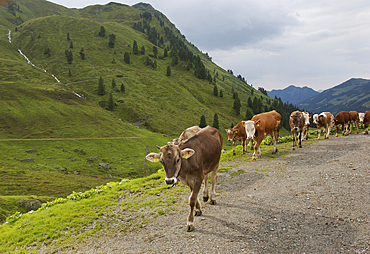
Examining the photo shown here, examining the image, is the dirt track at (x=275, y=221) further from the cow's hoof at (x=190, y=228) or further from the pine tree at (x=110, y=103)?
the pine tree at (x=110, y=103)

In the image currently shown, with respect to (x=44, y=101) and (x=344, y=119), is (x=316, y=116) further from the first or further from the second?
(x=44, y=101)

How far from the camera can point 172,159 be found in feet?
26.2

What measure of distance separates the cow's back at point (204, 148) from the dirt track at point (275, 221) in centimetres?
264

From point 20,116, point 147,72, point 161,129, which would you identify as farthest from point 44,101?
point 147,72

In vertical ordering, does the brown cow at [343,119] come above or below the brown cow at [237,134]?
above

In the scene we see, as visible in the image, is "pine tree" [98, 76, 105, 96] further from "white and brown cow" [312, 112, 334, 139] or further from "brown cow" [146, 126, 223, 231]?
"brown cow" [146, 126, 223, 231]

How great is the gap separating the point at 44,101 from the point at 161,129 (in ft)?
200

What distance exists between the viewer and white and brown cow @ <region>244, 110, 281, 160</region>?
19.0 m

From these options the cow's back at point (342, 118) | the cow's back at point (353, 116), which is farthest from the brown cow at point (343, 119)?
the cow's back at point (353, 116)

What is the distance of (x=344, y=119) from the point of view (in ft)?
90.7

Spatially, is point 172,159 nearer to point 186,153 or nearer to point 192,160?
point 186,153

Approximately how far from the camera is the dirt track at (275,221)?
7441 mm

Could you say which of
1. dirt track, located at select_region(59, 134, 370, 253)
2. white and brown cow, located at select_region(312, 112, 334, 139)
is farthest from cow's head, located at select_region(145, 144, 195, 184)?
white and brown cow, located at select_region(312, 112, 334, 139)

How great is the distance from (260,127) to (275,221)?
11.9m
